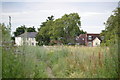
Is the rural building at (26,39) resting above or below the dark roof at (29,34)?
below

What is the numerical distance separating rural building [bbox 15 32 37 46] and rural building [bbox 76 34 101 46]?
0.59m

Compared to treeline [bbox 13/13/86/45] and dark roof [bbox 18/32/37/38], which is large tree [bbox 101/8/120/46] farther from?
dark roof [bbox 18/32/37/38]

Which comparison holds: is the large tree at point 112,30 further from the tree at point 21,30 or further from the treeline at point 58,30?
the tree at point 21,30

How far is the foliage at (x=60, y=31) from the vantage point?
2461mm

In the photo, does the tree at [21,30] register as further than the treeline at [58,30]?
Yes

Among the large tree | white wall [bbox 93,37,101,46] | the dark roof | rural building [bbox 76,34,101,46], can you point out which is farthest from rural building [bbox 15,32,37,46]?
the large tree

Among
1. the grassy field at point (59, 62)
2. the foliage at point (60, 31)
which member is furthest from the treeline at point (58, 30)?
the grassy field at point (59, 62)

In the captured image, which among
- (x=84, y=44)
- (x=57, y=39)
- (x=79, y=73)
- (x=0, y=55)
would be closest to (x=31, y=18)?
(x=57, y=39)

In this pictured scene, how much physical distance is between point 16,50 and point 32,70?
1.13 ft

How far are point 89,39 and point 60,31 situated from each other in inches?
16.5

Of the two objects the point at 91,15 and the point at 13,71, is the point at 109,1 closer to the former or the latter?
the point at 91,15

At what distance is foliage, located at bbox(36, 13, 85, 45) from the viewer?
2.46 meters

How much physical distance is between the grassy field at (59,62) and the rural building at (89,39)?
84mm

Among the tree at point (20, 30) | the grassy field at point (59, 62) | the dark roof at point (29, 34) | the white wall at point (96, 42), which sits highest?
the tree at point (20, 30)
